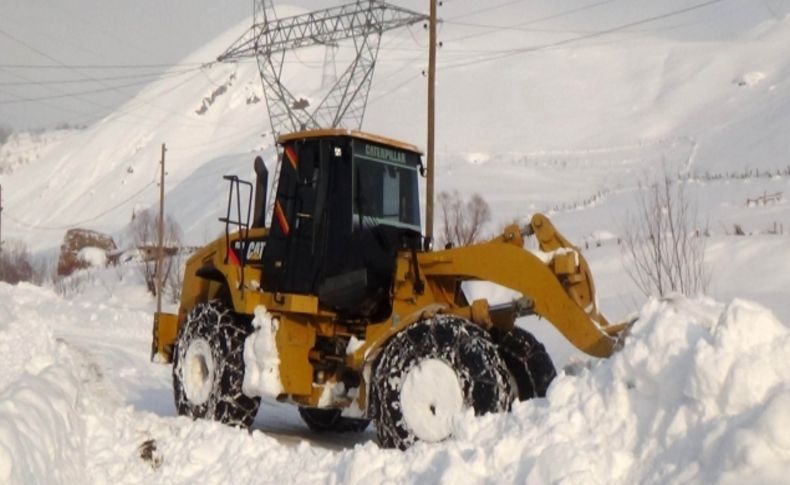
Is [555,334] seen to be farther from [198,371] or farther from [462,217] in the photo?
[462,217]

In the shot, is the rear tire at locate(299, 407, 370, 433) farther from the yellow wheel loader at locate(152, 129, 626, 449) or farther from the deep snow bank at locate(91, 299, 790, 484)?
the deep snow bank at locate(91, 299, 790, 484)

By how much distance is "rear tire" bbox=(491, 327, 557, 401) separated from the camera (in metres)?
9.02

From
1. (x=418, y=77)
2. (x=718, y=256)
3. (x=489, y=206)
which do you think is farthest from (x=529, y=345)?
(x=418, y=77)

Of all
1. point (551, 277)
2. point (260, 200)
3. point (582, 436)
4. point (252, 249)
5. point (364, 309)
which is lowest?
point (582, 436)

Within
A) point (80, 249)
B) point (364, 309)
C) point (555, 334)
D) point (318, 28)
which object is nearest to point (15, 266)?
point (80, 249)

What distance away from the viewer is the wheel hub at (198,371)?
422 inches

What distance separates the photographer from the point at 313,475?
7613 millimetres

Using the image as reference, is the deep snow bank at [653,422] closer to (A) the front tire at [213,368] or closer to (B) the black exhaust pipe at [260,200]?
(A) the front tire at [213,368]

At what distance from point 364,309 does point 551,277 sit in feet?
7.77

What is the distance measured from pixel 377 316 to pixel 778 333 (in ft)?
15.4

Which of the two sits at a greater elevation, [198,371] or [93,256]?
[93,256]

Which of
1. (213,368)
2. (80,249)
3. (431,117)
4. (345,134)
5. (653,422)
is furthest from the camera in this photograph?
(80,249)

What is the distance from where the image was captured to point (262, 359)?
32.7ft

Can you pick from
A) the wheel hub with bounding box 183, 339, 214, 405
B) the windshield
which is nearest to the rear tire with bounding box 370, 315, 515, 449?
the windshield
